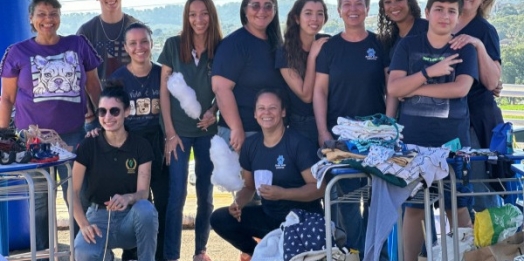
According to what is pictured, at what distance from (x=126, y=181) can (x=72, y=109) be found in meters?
0.73

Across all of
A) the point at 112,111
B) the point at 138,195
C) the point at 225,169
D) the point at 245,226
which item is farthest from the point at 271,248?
the point at 112,111

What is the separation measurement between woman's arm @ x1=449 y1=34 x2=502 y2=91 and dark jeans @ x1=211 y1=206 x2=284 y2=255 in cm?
157

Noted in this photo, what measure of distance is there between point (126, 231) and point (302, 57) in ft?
5.24

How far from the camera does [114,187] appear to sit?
565 cm

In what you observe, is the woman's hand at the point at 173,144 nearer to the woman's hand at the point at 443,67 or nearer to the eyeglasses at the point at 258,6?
the eyeglasses at the point at 258,6

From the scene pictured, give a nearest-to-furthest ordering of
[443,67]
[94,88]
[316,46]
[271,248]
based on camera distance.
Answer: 1. [443,67]
2. [271,248]
3. [316,46]
4. [94,88]

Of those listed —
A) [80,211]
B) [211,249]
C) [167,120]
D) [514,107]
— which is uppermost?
[167,120]

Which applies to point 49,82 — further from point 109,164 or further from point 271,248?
point 271,248

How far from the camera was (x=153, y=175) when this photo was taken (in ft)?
20.2

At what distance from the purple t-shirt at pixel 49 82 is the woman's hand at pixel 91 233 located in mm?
847

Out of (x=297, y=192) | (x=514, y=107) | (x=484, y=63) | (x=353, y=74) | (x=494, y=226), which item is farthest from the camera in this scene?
(x=514, y=107)

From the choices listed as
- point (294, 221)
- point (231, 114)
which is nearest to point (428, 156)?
point (294, 221)

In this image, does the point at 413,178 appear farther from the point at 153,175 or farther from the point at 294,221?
the point at 153,175

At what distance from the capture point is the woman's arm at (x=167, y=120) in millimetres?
6066
